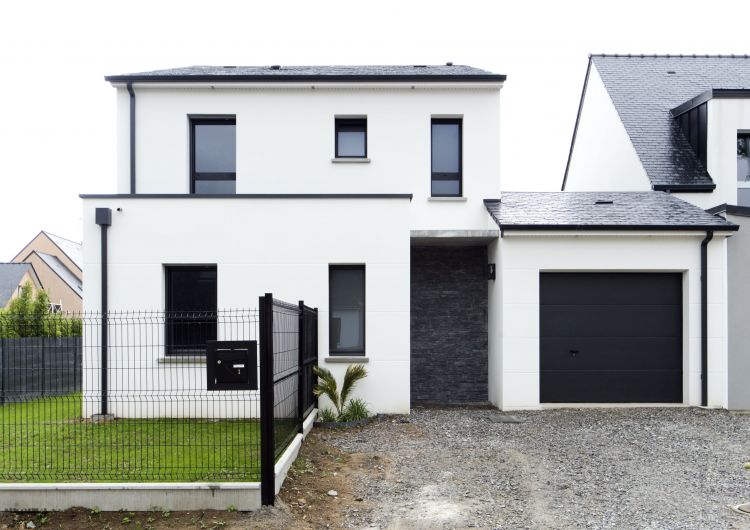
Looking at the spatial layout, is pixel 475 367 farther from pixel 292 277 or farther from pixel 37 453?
pixel 37 453

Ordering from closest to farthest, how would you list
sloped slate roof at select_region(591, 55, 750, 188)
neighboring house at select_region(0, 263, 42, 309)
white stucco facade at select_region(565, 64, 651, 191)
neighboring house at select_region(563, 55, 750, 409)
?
neighboring house at select_region(563, 55, 750, 409) < sloped slate roof at select_region(591, 55, 750, 188) < white stucco facade at select_region(565, 64, 651, 191) < neighboring house at select_region(0, 263, 42, 309)

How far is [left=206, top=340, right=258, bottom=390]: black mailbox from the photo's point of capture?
19.4 ft

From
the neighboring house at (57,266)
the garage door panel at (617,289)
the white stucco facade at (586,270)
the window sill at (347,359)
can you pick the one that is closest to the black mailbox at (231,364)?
the window sill at (347,359)

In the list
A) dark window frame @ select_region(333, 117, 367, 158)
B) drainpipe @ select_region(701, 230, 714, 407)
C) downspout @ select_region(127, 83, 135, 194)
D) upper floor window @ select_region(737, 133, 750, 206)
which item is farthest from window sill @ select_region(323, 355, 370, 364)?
upper floor window @ select_region(737, 133, 750, 206)

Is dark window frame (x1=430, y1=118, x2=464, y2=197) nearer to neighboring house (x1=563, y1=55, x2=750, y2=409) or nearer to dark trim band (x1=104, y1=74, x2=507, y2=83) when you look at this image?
dark trim band (x1=104, y1=74, x2=507, y2=83)

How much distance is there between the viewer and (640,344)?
37.0 ft

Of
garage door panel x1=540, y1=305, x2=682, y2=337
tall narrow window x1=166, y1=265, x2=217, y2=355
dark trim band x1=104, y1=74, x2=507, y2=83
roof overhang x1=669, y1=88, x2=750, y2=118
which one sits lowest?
garage door panel x1=540, y1=305, x2=682, y2=337

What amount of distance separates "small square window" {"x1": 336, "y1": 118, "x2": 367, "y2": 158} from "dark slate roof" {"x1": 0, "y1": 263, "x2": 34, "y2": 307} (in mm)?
28104

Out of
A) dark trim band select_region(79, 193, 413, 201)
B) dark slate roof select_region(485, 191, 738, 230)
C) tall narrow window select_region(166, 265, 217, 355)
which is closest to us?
dark trim band select_region(79, 193, 413, 201)

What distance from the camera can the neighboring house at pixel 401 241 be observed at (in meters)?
10.3

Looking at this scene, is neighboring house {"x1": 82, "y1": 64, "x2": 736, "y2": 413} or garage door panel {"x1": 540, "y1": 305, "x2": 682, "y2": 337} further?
garage door panel {"x1": 540, "y1": 305, "x2": 682, "y2": 337}

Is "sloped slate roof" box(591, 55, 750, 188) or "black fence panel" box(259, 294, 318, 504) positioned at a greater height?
"sloped slate roof" box(591, 55, 750, 188)

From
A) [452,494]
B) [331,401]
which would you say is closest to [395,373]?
[331,401]

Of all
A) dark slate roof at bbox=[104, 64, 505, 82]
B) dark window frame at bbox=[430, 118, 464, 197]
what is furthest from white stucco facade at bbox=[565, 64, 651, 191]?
dark slate roof at bbox=[104, 64, 505, 82]
